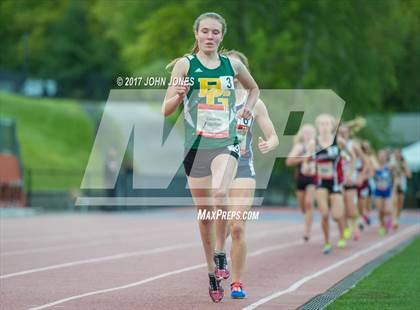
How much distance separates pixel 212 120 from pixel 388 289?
3.21 m

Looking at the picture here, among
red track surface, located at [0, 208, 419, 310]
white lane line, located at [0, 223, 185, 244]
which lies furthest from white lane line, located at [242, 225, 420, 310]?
white lane line, located at [0, 223, 185, 244]

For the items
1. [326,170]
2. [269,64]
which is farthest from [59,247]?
[269,64]

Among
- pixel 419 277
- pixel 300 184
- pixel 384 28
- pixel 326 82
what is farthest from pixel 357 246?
pixel 384 28

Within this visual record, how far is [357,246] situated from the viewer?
840 inches

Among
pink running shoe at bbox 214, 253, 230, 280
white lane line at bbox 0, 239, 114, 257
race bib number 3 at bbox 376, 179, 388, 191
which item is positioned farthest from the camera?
race bib number 3 at bbox 376, 179, 388, 191

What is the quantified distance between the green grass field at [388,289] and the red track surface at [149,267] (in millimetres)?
406

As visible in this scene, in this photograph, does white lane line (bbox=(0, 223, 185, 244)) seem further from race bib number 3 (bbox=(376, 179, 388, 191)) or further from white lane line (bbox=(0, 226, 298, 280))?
race bib number 3 (bbox=(376, 179, 388, 191))

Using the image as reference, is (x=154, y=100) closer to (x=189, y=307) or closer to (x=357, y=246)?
(x=357, y=246)

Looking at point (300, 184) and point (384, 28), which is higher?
point (384, 28)

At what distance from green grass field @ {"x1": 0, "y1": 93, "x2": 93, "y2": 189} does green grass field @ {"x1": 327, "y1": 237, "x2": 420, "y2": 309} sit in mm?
36471

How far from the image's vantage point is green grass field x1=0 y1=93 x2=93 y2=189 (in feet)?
185

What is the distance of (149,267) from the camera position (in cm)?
1572

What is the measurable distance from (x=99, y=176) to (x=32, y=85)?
4998 cm

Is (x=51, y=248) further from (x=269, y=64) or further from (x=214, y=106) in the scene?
(x=269, y=64)
